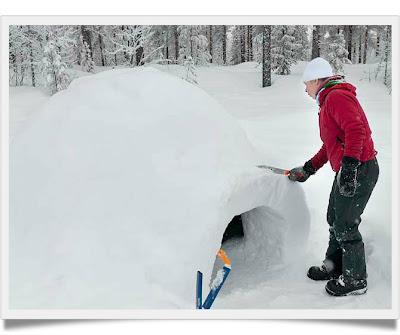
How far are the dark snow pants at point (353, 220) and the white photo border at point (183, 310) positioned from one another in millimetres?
262

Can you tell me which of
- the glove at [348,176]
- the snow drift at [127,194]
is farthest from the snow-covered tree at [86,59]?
the glove at [348,176]

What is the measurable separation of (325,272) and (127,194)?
6.40ft

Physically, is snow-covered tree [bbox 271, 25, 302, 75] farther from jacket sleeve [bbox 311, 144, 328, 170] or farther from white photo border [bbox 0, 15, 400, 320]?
white photo border [bbox 0, 15, 400, 320]

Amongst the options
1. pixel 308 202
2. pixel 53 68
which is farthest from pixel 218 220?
A: pixel 53 68

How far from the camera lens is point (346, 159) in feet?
9.46

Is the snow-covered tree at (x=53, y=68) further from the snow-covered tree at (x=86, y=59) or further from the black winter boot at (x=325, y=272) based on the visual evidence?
the black winter boot at (x=325, y=272)

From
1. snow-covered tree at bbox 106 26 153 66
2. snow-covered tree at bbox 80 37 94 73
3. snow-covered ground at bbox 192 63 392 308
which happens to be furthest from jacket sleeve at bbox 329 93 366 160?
snow-covered tree at bbox 80 37 94 73

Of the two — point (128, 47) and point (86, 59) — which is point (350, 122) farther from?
point (86, 59)

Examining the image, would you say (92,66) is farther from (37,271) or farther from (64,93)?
(37,271)

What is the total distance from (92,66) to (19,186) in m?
9.22

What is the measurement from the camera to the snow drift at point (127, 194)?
8.93 feet

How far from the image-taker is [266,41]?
435 inches

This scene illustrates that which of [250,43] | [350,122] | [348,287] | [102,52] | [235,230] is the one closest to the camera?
[350,122]

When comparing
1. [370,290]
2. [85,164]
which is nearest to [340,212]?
[370,290]
